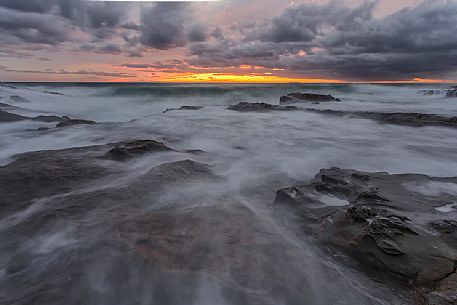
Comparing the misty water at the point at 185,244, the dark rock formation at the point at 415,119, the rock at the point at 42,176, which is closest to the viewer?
the misty water at the point at 185,244

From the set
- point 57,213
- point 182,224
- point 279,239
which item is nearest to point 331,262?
point 279,239

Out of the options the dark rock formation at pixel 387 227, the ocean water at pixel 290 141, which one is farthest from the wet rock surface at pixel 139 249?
the ocean water at pixel 290 141

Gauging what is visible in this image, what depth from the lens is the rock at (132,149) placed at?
6.27 metres

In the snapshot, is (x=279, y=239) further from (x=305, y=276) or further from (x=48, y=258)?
(x=48, y=258)

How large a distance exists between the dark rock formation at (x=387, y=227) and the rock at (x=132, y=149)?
3381 millimetres

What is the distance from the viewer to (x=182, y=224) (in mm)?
3639

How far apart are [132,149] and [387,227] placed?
5.01m

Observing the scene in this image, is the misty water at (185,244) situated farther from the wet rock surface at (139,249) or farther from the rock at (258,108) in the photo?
the rock at (258,108)

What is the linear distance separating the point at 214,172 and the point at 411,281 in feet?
12.4

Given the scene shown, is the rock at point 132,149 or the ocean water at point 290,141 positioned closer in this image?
the rock at point 132,149

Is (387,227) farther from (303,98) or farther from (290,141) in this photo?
(303,98)

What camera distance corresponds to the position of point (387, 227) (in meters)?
3.07

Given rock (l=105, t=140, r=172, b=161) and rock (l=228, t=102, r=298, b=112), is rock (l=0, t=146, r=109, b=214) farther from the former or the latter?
rock (l=228, t=102, r=298, b=112)

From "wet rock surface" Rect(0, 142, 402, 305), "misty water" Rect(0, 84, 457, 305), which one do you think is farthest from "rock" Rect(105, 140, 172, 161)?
"wet rock surface" Rect(0, 142, 402, 305)
